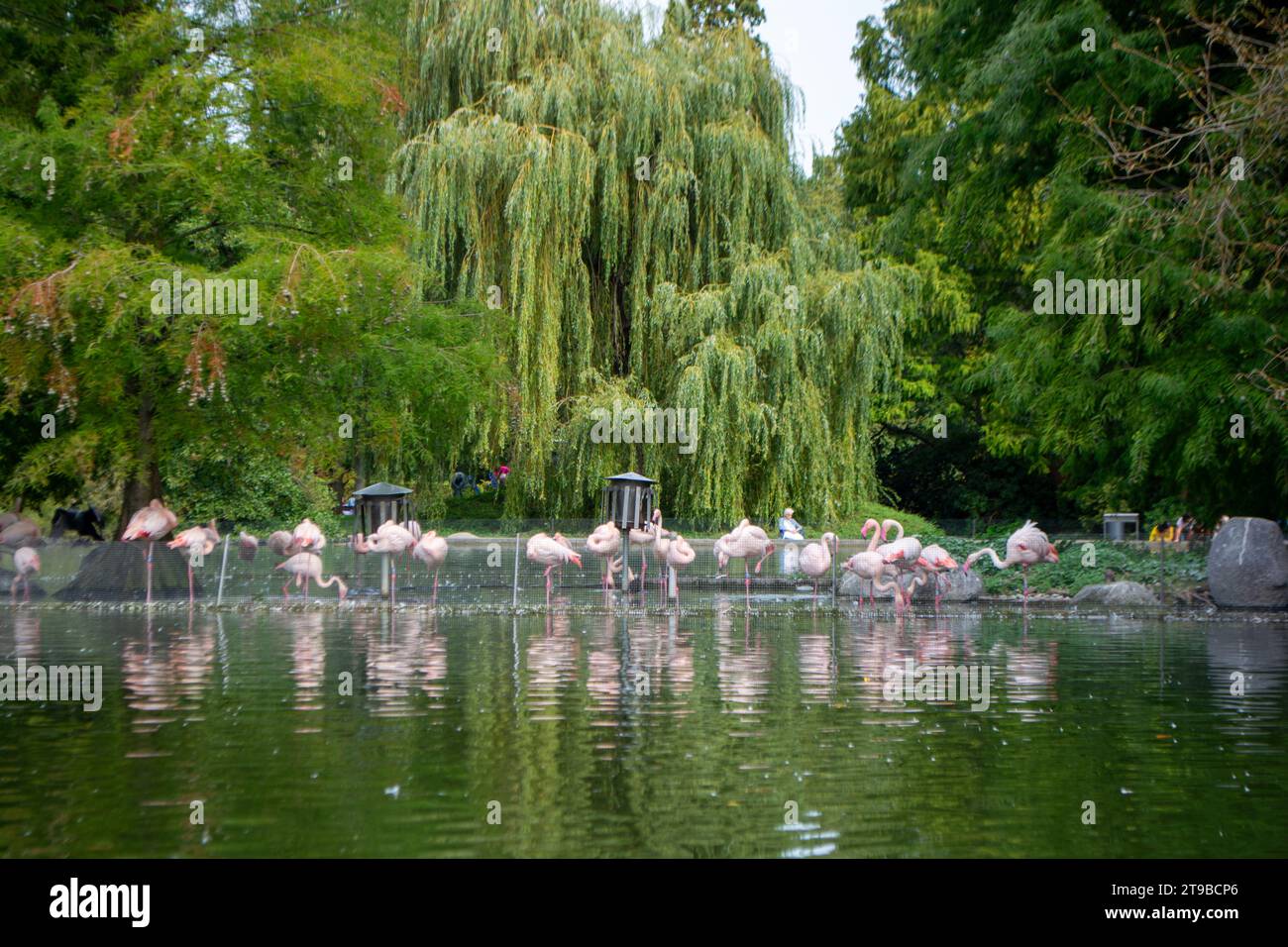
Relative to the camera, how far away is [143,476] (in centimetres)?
2236

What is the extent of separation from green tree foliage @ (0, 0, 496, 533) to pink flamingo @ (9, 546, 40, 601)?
114 centimetres

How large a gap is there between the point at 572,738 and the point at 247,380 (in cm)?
1363

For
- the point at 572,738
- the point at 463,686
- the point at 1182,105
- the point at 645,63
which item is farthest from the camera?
the point at 645,63

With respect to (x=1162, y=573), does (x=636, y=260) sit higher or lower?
higher

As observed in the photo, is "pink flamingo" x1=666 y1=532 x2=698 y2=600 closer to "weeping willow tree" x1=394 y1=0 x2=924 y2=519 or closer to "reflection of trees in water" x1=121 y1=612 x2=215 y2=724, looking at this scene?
"weeping willow tree" x1=394 y1=0 x2=924 y2=519

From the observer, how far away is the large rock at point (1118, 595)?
21.4 metres

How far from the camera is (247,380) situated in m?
21.1

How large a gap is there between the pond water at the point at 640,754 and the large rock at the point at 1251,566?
17.8ft

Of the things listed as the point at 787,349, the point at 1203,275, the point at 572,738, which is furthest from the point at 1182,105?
the point at 572,738

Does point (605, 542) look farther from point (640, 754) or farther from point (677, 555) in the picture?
point (640, 754)

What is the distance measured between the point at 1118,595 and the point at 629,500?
7713mm

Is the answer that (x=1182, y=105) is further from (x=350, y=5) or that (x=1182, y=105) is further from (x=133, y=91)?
(x=133, y=91)

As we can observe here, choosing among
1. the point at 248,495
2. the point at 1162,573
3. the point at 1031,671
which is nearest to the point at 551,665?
the point at 1031,671

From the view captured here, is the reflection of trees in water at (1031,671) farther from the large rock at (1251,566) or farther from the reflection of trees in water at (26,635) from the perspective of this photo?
the reflection of trees in water at (26,635)
